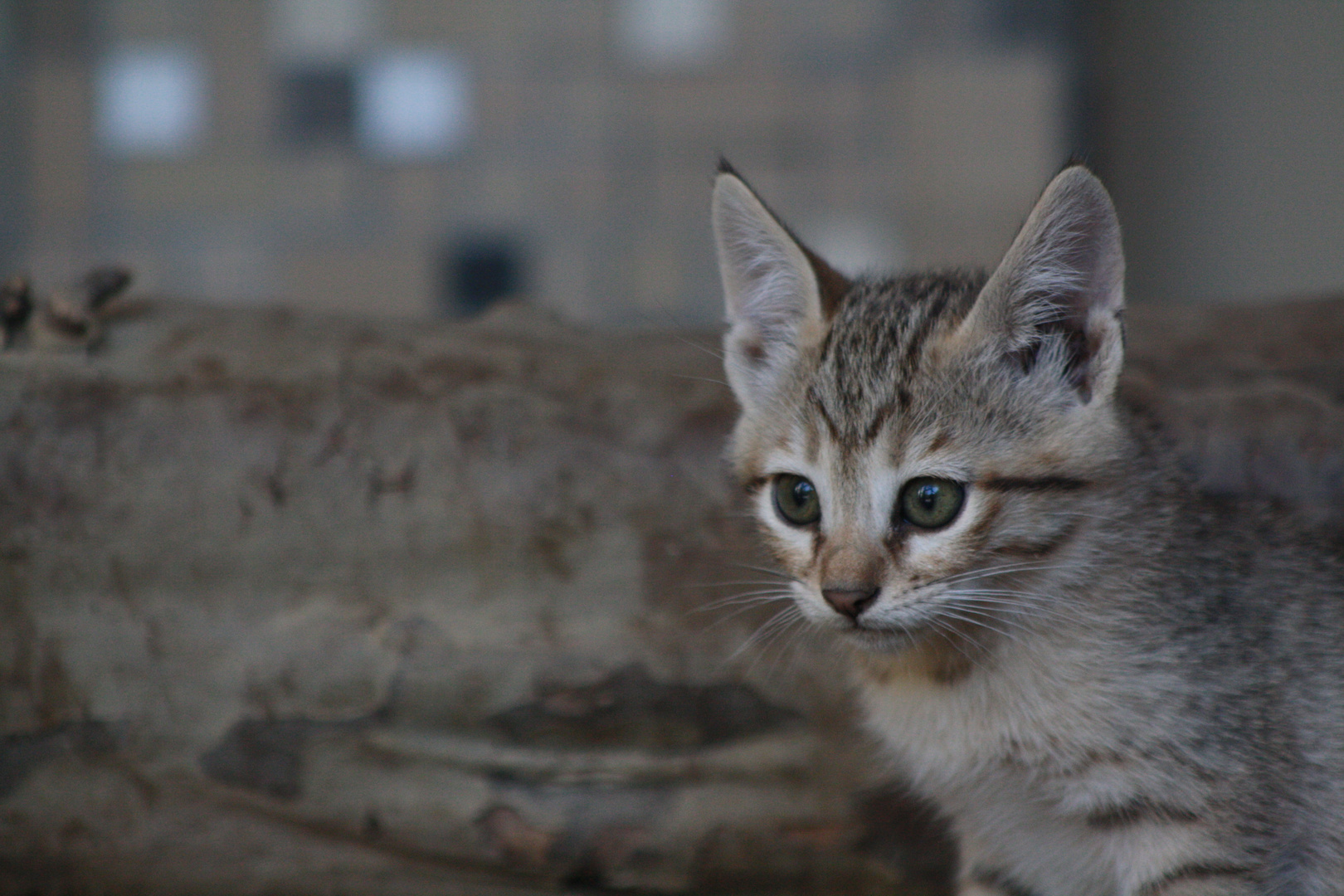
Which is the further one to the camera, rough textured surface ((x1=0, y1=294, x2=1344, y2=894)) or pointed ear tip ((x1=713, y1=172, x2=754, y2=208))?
rough textured surface ((x1=0, y1=294, x2=1344, y2=894))

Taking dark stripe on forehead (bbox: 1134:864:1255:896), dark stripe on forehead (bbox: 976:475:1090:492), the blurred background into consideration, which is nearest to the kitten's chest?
dark stripe on forehead (bbox: 1134:864:1255:896)

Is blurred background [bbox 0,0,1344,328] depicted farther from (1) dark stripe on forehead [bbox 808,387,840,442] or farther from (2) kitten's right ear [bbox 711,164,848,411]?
(1) dark stripe on forehead [bbox 808,387,840,442]

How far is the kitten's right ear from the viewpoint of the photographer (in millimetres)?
1715

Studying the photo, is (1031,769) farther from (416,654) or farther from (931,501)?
(416,654)

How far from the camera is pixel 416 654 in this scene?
6.39ft

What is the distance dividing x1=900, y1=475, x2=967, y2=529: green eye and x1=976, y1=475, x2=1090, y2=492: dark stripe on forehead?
1.4 inches

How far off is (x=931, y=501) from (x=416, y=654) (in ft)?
2.93

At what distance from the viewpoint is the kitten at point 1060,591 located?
4.82ft

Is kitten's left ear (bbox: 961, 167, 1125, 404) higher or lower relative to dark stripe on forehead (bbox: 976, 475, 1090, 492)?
higher

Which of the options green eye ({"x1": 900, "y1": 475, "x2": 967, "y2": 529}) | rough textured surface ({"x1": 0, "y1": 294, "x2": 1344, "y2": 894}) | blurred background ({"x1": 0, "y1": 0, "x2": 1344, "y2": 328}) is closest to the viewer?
green eye ({"x1": 900, "y1": 475, "x2": 967, "y2": 529})

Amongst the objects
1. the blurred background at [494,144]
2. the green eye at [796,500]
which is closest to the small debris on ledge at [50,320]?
the green eye at [796,500]

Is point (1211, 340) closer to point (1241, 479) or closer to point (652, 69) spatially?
point (1241, 479)

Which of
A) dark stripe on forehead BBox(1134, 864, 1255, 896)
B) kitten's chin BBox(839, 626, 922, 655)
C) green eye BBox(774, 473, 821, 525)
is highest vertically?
green eye BBox(774, 473, 821, 525)

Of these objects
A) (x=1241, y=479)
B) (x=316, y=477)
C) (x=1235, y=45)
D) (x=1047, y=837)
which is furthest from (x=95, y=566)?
(x=1235, y=45)
